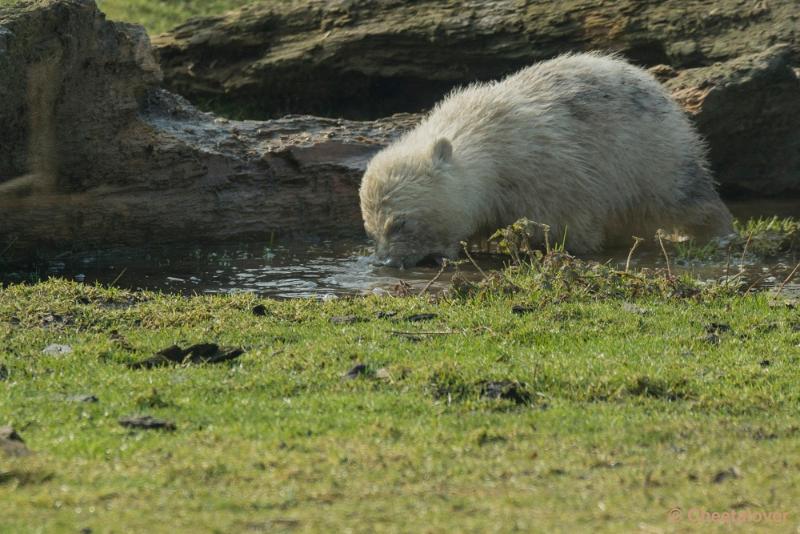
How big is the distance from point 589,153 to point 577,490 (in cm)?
669

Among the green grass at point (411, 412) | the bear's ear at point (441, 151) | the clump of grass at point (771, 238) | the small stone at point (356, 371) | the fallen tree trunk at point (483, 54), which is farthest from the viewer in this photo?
the fallen tree trunk at point (483, 54)

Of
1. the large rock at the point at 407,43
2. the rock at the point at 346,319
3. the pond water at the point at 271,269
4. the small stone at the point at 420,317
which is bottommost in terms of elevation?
the pond water at the point at 271,269

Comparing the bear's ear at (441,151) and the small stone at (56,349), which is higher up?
the bear's ear at (441,151)

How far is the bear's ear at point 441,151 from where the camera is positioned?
31.7ft

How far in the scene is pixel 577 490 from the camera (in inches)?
158

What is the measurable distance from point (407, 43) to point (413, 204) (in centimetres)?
448

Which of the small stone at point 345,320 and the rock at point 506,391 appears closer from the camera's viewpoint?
the rock at point 506,391

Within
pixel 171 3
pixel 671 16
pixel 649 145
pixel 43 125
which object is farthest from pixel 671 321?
pixel 171 3

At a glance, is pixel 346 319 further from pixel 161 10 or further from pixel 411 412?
pixel 161 10

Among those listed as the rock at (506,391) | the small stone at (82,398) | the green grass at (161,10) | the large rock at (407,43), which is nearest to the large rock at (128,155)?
the large rock at (407,43)

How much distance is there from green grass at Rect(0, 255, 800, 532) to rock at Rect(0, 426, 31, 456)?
59 mm

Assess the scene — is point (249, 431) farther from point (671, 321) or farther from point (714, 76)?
point (714, 76)

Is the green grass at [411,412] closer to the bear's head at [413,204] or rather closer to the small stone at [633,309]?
the small stone at [633,309]

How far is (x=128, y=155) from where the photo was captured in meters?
10.0
